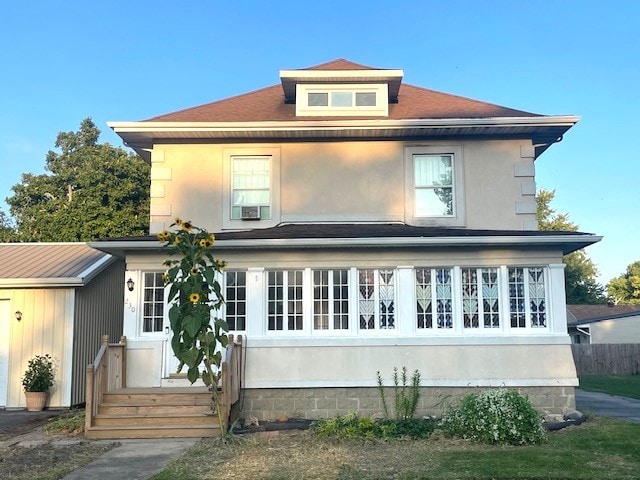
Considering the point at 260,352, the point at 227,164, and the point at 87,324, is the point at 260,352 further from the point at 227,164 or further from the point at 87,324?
the point at 87,324

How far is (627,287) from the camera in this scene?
179 feet

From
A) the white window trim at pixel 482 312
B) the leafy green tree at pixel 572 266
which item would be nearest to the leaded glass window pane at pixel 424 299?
the white window trim at pixel 482 312

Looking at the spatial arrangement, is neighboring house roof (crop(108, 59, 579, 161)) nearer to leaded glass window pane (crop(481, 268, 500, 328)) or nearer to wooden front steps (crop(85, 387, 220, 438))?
leaded glass window pane (crop(481, 268, 500, 328))

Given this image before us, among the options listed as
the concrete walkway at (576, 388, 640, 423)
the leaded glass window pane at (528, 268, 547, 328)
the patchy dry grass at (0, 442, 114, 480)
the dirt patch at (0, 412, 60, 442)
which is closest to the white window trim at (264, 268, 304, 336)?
the patchy dry grass at (0, 442, 114, 480)

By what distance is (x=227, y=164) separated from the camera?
1190 cm

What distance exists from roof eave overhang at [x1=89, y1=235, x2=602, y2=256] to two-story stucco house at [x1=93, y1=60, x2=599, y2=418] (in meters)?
0.03

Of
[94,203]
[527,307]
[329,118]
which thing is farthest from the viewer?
[94,203]

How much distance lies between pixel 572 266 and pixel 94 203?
35.4m

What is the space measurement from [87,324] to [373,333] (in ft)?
21.1

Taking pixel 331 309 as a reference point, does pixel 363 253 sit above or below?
above

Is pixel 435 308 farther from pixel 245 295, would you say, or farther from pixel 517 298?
pixel 245 295

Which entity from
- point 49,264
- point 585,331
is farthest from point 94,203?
point 585,331

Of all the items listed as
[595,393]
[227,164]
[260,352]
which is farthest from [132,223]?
[595,393]

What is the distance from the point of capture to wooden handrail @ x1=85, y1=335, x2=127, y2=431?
8.95 m
